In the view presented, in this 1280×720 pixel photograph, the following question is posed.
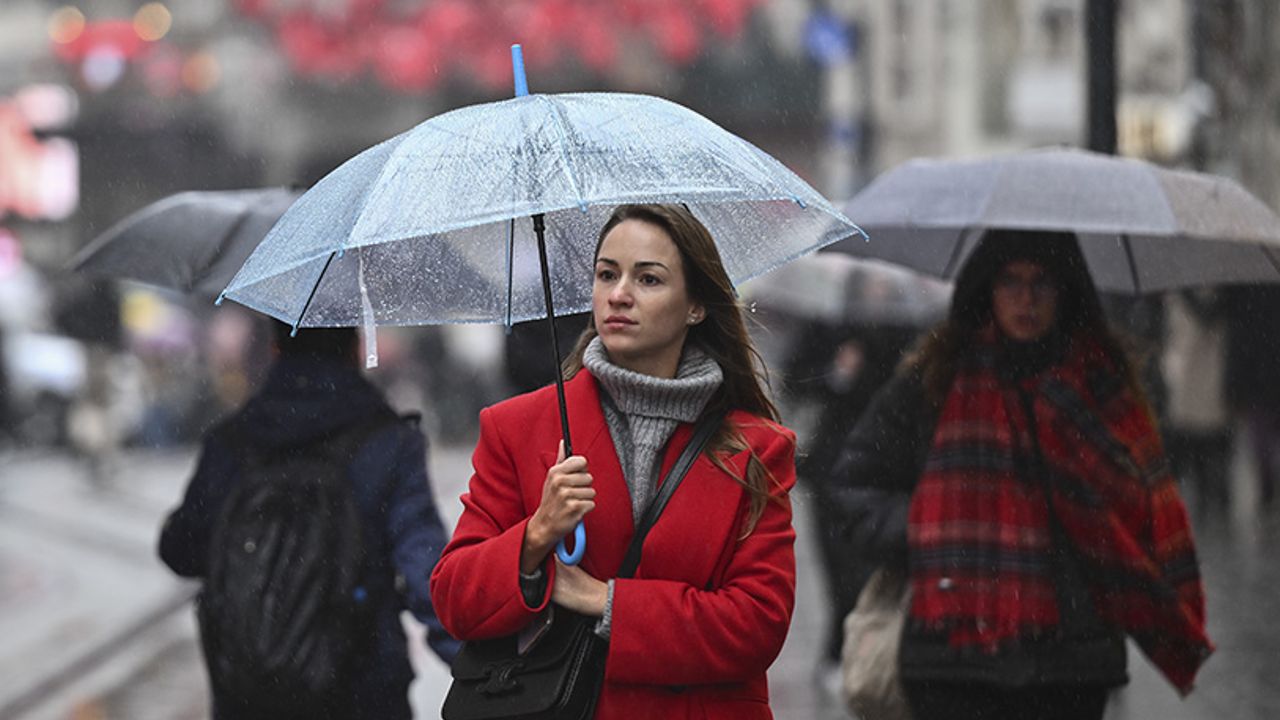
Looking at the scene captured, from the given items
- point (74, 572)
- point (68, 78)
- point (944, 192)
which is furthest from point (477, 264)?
point (68, 78)

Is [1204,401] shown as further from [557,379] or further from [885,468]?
[557,379]

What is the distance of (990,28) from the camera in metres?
37.2

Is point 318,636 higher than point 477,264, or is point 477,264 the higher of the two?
point 477,264

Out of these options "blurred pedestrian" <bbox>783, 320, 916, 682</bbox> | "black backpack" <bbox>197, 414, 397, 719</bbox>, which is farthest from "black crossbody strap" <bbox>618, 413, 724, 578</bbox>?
"blurred pedestrian" <bbox>783, 320, 916, 682</bbox>

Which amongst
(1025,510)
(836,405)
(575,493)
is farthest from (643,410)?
(836,405)

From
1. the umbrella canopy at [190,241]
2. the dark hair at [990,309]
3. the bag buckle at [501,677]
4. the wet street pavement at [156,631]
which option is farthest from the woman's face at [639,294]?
the wet street pavement at [156,631]

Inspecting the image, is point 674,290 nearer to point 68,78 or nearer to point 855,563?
point 855,563

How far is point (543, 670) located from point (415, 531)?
4.95ft

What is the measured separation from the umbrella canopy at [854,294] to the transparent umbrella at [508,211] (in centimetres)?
600

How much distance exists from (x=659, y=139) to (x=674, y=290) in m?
0.28

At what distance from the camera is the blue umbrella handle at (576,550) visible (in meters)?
3.42

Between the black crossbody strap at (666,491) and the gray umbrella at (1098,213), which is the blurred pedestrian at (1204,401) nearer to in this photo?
the gray umbrella at (1098,213)

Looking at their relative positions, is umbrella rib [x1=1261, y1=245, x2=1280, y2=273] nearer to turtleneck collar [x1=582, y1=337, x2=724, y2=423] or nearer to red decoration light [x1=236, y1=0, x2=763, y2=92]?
turtleneck collar [x1=582, y1=337, x2=724, y2=423]

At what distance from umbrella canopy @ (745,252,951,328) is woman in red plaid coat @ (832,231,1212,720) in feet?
16.2
